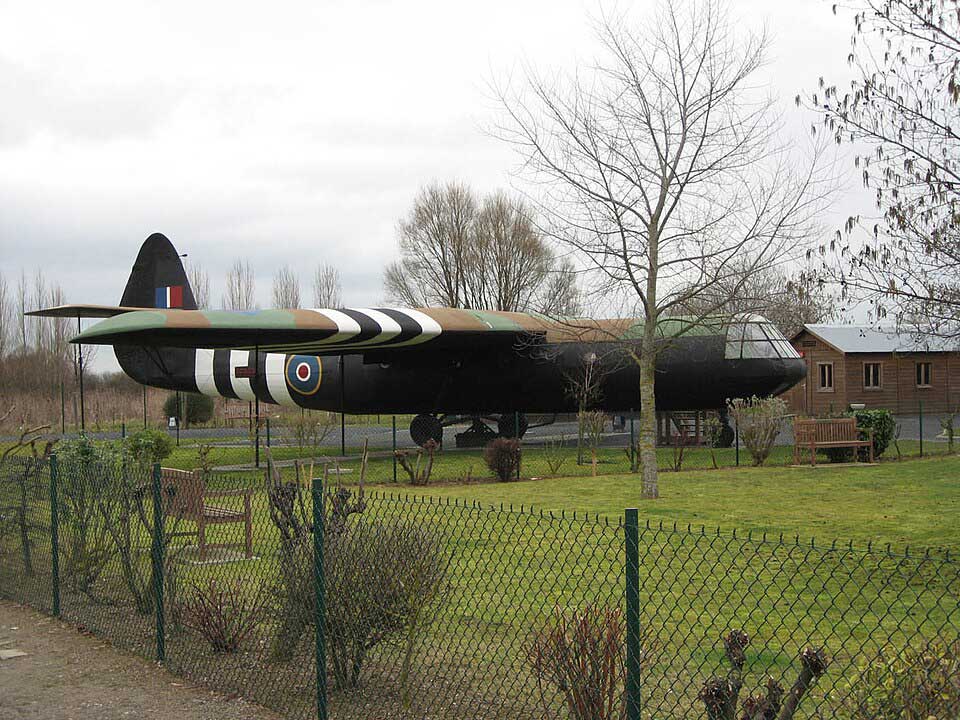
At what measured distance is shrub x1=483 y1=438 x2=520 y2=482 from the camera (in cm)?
1944

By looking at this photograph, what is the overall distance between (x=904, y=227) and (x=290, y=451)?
2292 cm

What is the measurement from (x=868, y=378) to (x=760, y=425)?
74.3 feet

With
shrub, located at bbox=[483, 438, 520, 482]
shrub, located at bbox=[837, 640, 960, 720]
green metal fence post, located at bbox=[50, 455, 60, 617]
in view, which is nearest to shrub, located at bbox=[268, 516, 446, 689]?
shrub, located at bbox=[837, 640, 960, 720]

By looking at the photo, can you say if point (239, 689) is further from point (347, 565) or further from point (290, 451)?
point (290, 451)

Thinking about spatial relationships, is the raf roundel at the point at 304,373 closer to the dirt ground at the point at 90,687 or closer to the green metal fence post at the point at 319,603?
the dirt ground at the point at 90,687

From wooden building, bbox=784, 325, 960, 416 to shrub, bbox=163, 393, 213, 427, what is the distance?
27.2 meters

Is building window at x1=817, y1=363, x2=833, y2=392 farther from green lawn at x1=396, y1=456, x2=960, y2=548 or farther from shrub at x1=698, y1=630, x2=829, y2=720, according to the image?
shrub at x1=698, y1=630, x2=829, y2=720

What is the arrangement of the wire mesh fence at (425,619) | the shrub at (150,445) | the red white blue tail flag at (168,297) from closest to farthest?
1. the wire mesh fence at (425,619)
2. the shrub at (150,445)
3. the red white blue tail flag at (168,297)

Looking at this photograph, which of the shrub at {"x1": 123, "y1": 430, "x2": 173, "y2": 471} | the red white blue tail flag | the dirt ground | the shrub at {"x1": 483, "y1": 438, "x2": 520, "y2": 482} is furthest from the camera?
the red white blue tail flag

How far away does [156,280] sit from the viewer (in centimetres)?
2923

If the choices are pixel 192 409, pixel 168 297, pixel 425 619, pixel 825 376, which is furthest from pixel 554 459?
pixel 192 409

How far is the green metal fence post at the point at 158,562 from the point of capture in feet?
23.4

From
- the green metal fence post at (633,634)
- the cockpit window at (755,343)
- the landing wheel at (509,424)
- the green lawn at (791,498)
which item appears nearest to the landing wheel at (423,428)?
the landing wheel at (509,424)

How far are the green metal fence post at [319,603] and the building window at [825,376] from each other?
130 feet
